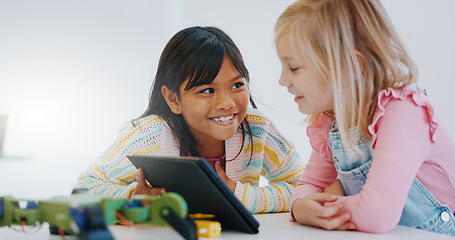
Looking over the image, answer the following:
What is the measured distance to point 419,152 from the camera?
0.72 meters

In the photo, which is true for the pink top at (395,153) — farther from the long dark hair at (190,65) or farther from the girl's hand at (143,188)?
the long dark hair at (190,65)

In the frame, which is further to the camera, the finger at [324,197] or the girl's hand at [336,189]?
the girl's hand at [336,189]

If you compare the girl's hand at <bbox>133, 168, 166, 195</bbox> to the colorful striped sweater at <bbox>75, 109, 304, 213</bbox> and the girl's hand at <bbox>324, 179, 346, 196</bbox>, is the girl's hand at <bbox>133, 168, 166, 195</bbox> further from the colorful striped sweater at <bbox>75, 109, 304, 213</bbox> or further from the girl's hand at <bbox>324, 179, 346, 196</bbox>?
the girl's hand at <bbox>324, 179, 346, 196</bbox>

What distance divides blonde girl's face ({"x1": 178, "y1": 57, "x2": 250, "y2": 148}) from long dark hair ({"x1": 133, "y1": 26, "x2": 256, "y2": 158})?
0.7 inches

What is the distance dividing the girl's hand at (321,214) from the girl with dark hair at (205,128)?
0.23m

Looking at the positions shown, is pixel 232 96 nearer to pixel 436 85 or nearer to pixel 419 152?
pixel 419 152

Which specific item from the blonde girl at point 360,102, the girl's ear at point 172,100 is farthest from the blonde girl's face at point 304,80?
the girl's ear at point 172,100

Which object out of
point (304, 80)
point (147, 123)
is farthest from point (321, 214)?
point (147, 123)

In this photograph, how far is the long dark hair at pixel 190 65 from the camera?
1115 millimetres

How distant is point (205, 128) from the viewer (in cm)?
119

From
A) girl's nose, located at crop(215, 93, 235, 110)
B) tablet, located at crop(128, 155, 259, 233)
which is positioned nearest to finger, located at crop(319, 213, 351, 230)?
tablet, located at crop(128, 155, 259, 233)

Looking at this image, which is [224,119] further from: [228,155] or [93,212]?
[93,212]

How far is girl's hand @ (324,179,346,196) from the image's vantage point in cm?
91

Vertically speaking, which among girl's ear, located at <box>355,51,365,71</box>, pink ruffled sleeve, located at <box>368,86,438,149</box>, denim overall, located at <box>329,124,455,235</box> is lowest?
denim overall, located at <box>329,124,455,235</box>
